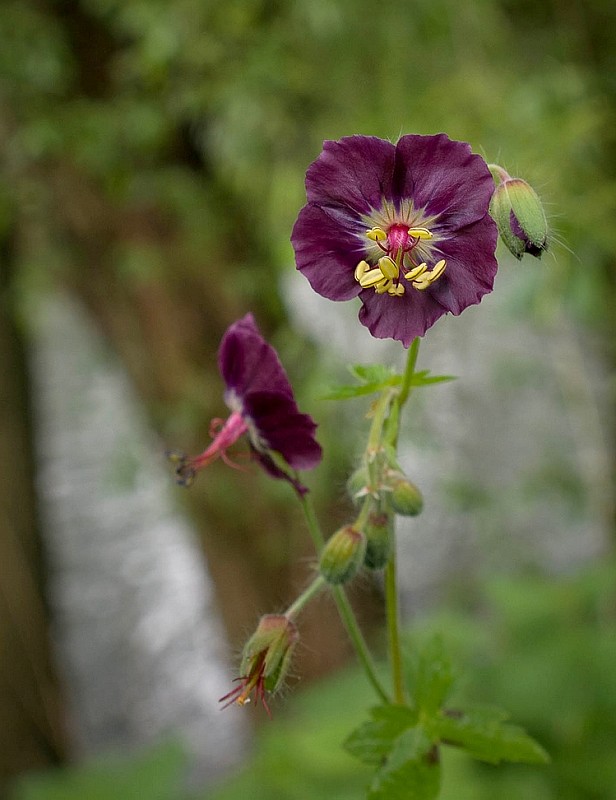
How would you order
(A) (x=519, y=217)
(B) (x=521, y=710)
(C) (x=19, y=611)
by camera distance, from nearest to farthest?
(A) (x=519, y=217) < (B) (x=521, y=710) < (C) (x=19, y=611)

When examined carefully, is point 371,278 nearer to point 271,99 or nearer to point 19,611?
point 271,99

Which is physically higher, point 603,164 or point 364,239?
point 603,164

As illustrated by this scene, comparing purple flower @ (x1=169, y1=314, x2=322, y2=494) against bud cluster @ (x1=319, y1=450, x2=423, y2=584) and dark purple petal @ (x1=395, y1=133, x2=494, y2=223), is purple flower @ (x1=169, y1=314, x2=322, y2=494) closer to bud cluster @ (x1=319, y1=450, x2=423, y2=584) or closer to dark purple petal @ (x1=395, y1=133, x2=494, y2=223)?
bud cluster @ (x1=319, y1=450, x2=423, y2=584)

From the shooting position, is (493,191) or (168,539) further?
(168,539)

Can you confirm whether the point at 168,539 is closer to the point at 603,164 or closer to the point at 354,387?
the point at 603,164

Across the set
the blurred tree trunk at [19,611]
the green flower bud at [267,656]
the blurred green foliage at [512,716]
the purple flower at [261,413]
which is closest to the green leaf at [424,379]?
the purple flower at [261,413]

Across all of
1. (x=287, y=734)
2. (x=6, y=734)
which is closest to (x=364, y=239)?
(x=287, y=734)

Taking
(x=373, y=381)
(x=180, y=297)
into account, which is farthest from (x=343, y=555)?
(x=180, y=297)
